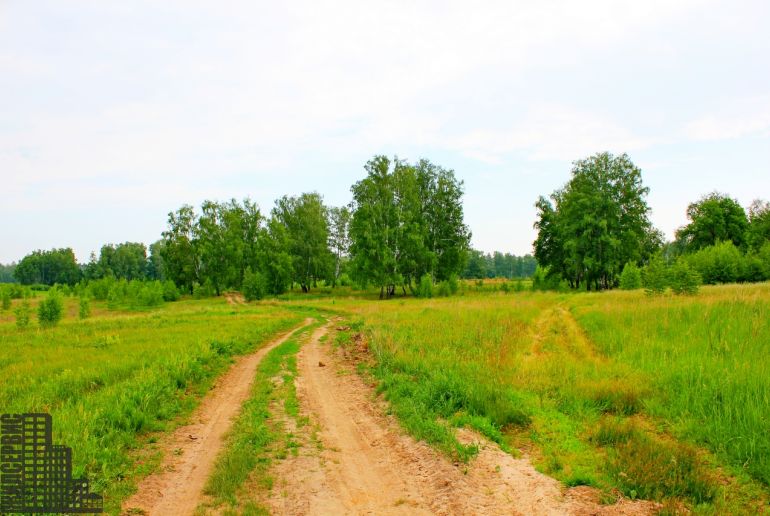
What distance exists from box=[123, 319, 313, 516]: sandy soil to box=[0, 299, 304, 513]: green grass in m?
0.29

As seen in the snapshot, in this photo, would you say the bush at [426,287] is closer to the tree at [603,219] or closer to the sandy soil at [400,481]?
the tree at [603,219]

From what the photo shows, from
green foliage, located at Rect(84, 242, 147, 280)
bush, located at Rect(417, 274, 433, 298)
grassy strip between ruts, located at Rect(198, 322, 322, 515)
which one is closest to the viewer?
grassy strip between ruts, located at Rect(198, 322, 322, 515)

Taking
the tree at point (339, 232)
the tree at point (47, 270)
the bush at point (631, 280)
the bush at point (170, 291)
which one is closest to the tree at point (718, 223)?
the bush at point (631, 280)

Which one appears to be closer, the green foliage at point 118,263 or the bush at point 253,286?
the bush at point 253,286

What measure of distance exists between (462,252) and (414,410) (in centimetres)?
4957

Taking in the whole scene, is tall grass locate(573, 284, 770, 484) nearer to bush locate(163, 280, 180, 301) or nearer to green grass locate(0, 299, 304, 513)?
green grass locate(0, 299, 304, 513)

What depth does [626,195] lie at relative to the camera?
54.0 metres

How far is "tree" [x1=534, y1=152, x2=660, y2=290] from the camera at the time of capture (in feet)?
171

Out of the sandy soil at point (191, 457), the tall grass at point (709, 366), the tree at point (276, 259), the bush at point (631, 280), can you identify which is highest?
the tree at point (276, 259)

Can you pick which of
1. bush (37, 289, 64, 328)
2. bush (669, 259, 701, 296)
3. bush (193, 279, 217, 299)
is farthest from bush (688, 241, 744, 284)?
bush (193, 279, 217, 299)

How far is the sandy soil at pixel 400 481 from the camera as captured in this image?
538 cm

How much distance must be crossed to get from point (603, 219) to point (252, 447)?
5492 centimetres

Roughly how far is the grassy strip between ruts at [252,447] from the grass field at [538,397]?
43 millimetres

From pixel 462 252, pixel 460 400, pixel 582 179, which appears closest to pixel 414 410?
pixel 460 400
